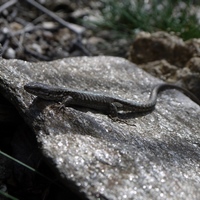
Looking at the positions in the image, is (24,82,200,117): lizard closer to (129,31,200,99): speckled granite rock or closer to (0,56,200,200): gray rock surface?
(0,56,200,200): gray rock surface

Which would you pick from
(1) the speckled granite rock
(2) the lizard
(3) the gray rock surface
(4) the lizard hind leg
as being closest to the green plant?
(1) the speckled granite rock

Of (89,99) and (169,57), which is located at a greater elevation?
(169,57)

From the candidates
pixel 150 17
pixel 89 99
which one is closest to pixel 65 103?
pixel 89 99

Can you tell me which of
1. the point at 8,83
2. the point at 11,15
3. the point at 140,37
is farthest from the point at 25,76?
the point at 11,15

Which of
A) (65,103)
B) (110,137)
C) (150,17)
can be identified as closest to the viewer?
(110,137)

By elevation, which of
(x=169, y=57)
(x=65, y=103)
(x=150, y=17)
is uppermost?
(x=150, y=17)

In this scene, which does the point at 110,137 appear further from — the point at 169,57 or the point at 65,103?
the point at 169,57

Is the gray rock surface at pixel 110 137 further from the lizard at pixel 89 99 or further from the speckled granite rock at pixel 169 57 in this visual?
the speckled granite rock at pixel 169 57

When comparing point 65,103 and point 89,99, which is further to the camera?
point 89,99
